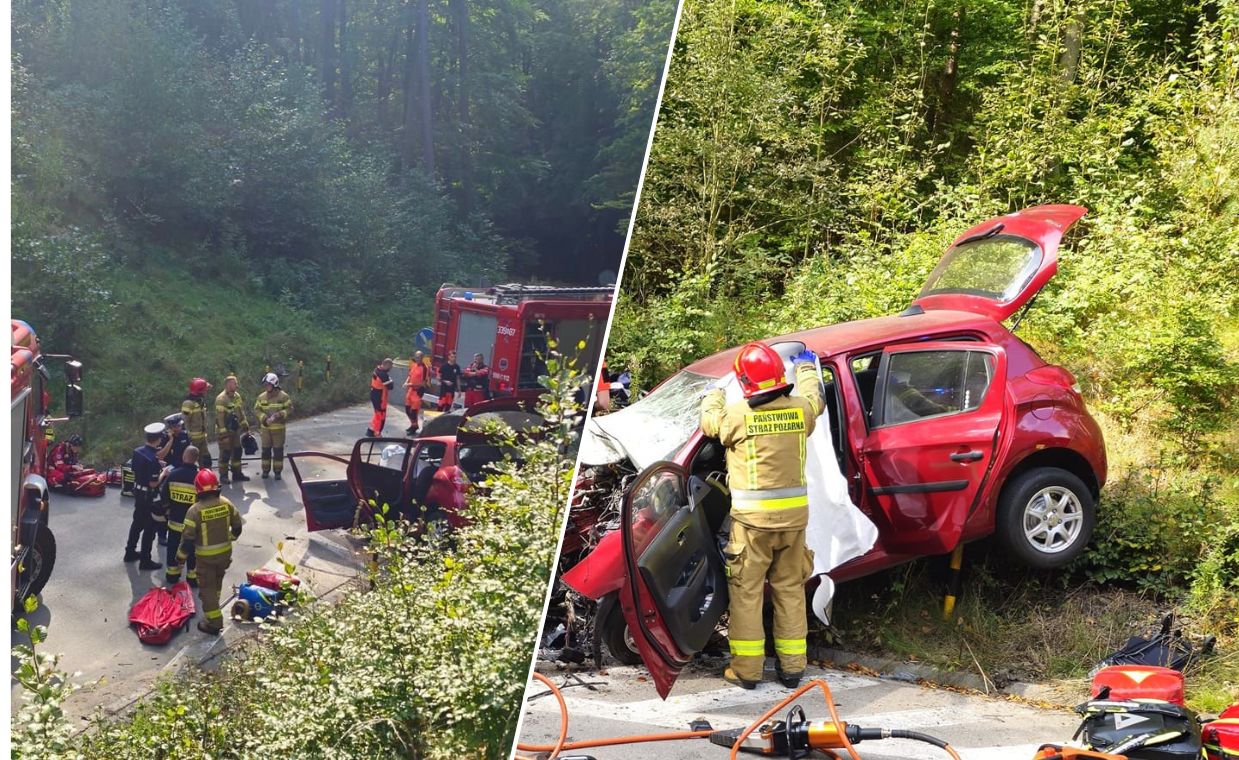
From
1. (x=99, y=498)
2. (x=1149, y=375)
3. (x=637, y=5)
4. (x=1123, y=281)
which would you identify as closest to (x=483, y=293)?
(x=637, y=5)

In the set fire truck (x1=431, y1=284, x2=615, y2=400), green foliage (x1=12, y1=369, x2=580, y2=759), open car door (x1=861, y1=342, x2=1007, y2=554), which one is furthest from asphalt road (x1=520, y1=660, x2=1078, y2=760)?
fire truck (x1=431, y1=284, x2=615, y2=400)

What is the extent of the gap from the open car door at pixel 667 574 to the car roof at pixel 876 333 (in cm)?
105

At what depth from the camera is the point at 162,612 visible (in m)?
1.58

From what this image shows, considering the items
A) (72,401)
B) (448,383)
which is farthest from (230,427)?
(448,383)

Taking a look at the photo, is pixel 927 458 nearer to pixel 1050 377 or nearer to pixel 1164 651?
pixel 1050 377

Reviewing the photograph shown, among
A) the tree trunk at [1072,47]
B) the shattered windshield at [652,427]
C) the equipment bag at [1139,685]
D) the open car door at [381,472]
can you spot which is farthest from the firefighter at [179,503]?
the tree trunk at [1072,47]

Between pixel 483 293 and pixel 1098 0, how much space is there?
1105 centimetres

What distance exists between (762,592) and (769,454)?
0.61 metres

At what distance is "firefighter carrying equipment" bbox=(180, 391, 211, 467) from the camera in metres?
1.50

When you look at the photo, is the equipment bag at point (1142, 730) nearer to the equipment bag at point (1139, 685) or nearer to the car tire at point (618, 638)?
the equipment bag at point (1139, 685)

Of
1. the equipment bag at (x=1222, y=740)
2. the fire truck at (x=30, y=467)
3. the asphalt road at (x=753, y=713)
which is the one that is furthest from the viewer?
the asphalt road at (x=753, y=713)

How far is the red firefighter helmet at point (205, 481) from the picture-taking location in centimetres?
154

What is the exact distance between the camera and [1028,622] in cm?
512

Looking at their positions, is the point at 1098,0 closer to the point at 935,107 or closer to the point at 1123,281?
the point at 935,107
